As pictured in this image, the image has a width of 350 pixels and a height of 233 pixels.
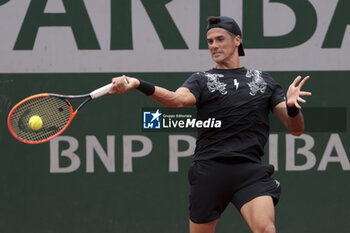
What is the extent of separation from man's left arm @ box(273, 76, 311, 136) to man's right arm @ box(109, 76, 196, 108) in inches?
24.3

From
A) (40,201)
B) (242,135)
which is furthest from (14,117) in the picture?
(40,201)

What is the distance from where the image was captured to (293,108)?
3.85 meters

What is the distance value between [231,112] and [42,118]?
4.32ft

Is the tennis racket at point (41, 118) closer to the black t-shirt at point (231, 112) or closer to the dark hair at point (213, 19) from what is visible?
the black t-shirt at point (231, 112)

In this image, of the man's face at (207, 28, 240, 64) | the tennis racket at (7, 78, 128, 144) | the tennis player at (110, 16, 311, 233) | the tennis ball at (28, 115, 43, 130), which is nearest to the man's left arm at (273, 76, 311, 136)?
the tennis player at (110, 16, 311, 233)

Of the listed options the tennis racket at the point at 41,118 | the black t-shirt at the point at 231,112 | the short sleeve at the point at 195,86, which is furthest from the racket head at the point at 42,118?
the black t-shirt at the point at 231,112

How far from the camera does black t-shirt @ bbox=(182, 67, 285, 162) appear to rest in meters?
4.01

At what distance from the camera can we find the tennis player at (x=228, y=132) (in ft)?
13.0

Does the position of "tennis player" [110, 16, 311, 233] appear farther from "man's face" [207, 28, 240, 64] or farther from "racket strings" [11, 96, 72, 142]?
"racket strings" [11, 96, 72, 142]

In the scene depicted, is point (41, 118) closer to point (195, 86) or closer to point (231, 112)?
point (195, 86)

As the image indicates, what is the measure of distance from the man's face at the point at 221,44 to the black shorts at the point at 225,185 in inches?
28.8

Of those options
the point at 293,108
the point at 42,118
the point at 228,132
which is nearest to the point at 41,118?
the point at 42,118

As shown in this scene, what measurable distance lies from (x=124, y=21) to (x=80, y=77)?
0.69m

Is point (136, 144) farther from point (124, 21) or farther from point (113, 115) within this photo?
point (124, 21)
